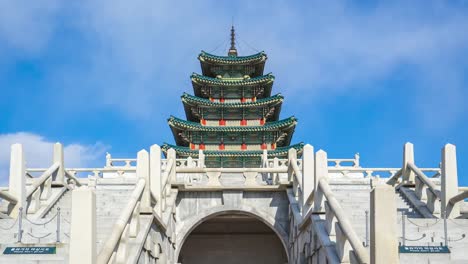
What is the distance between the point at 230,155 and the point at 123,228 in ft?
90.0

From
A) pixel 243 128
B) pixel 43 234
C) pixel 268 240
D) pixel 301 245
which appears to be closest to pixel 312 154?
pixel 301 245

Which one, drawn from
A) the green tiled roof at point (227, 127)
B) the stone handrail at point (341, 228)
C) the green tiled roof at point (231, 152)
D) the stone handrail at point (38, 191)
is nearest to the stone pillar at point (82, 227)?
the stone handrail at point (341, 228)

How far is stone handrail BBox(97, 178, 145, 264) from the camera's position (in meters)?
9.02

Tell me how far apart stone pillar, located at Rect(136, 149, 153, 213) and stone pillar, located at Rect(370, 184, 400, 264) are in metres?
5.49

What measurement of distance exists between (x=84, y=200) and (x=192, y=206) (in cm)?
889

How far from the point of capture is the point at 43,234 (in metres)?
11.7

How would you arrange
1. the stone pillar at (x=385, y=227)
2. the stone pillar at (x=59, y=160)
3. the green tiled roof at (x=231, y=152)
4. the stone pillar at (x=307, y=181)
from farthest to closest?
the green tiled roof at (x=231, y=152)
the stone pillar at (x=59, y=160)
the stone pillar at (x=307, y=181)
the stone pillar at (x=385, y=227)

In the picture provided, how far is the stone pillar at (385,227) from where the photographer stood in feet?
26.4

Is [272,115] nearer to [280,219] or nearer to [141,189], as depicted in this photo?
[280,219]

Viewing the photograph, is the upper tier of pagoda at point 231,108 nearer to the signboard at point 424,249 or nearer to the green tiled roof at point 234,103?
the green tiled roof at point 234,103

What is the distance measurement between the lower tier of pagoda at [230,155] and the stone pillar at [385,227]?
28.6 meters

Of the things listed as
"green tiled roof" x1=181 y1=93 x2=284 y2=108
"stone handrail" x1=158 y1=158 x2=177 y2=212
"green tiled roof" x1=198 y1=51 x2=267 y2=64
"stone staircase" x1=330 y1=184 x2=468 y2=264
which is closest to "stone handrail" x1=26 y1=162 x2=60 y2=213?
"stone handrail" x1=158 y1=158 x2=177 y2=212

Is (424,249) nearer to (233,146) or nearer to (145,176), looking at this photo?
(145,176)

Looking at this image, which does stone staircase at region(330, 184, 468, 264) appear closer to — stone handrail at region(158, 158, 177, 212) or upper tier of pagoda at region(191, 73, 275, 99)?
stone handrail at region(158, 158, 177, 212)
